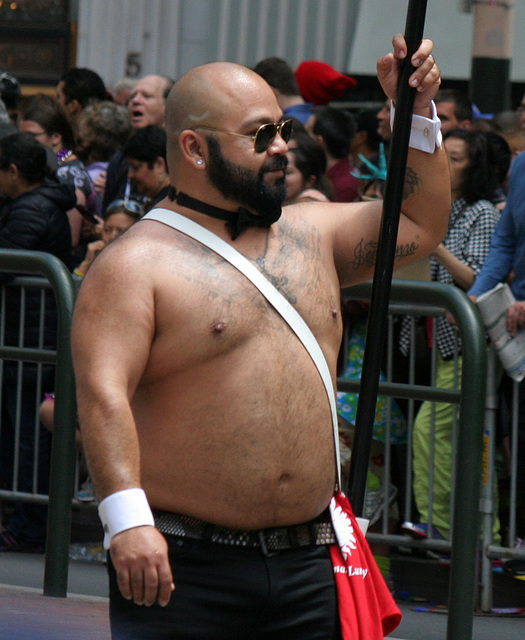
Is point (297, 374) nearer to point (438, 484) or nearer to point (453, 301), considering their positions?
point (453, 301)

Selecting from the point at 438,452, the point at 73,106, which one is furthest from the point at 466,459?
the point at 73,106

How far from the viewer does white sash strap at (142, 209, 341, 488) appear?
9.13 feet

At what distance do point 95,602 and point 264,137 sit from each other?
269 cm

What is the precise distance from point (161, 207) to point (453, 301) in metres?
1.66

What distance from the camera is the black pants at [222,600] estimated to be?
2701mm

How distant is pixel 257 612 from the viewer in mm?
2744

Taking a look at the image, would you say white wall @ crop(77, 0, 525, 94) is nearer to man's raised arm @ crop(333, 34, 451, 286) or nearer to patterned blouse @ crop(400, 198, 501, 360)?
patterned blouse @ crop(400, 198, 501, 360)

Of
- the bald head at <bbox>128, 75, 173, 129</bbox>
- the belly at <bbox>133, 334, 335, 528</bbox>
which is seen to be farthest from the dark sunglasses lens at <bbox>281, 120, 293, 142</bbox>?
the bald head at <bbox>128, 75, 173, 129</bbox>

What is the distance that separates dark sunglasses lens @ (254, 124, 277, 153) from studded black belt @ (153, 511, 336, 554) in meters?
0.91

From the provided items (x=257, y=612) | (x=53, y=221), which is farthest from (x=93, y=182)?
(x=257, y=612)

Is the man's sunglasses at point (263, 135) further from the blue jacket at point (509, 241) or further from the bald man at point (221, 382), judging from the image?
the blue jacket at point (509, 241)

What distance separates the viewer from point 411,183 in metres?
2.99

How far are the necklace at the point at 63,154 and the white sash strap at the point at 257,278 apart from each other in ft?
14.8

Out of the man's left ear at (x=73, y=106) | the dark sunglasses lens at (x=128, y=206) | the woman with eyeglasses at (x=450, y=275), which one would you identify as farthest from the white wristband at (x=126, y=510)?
the man's left ear at (x=73, y=106)
